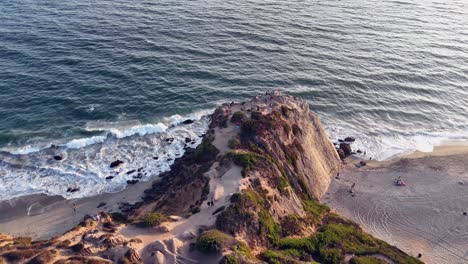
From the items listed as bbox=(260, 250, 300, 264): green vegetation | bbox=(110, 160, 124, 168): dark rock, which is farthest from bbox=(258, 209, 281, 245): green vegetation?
bbox=(110, 160, 124, 168): dark rock

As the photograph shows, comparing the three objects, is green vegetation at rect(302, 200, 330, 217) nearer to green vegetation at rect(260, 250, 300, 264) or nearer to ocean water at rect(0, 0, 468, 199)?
green vegetation at rect(260, 250, 300, 264)

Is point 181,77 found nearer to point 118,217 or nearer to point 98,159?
point 98,159

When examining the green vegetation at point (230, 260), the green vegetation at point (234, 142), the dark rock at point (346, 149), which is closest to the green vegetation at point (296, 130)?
the green vegetation at point (234, 142)

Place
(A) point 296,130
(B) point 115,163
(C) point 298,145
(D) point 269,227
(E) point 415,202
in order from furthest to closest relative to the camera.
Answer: (B) point 115,163
(E) point 415,202
(A) point 296,130
(C) point 298,145
(D) point 269,227

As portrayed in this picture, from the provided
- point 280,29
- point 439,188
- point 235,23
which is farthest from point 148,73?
point 439,188

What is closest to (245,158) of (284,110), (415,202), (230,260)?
(284,110)

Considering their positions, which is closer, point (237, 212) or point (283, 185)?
point (237, 212)

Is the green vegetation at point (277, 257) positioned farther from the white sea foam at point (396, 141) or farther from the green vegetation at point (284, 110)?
the white sea foam at point (396, 141)
